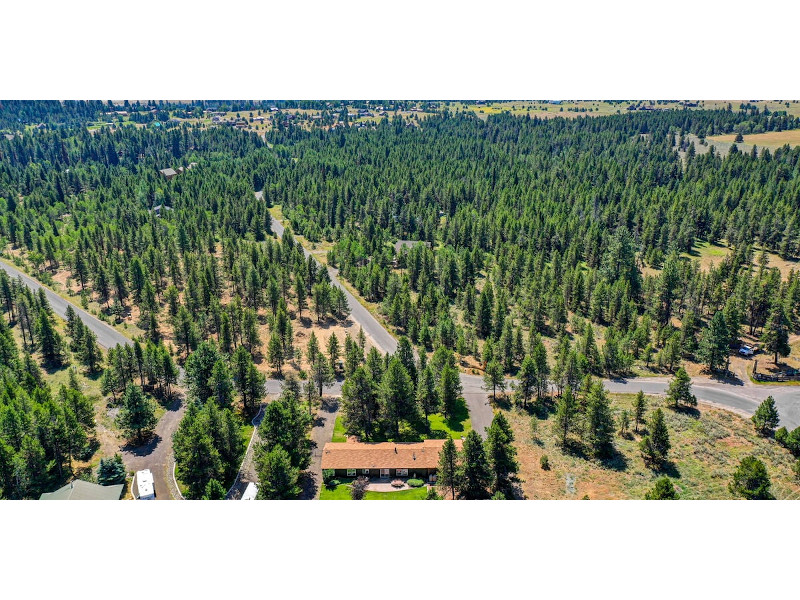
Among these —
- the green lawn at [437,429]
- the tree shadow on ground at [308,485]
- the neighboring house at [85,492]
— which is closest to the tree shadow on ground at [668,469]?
the green lawn at [437,429]

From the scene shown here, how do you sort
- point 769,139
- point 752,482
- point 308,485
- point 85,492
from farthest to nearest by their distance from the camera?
1. point 769,139
2. point 308,485
3. point 85,492
4. point 752,482

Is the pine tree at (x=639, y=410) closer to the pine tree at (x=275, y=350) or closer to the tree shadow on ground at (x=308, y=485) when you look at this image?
the tree shadow on ground at (x=308, y=485)

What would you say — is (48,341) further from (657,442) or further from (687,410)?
(687,410)

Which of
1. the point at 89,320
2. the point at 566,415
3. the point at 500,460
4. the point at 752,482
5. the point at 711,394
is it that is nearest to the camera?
the point at 752,482

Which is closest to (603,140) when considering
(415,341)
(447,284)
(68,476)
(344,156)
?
(344,156)

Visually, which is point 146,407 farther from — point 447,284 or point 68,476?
point 447,284

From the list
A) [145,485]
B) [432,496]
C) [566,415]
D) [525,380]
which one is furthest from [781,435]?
[145,485]
